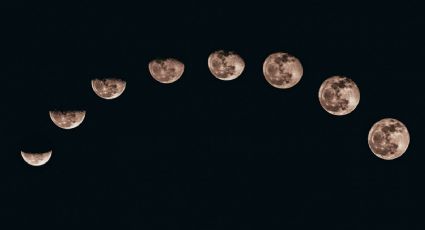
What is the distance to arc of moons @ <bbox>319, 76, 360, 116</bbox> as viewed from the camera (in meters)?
7.85

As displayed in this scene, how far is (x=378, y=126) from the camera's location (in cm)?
785

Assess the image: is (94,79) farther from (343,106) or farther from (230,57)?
(343,106)

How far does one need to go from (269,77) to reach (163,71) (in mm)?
2159

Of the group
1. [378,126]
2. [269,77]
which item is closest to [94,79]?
[269,77]

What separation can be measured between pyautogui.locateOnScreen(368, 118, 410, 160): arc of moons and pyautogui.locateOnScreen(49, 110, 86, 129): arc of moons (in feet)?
18.9

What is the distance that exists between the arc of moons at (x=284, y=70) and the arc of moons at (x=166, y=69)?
1.92m

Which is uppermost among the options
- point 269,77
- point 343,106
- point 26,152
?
point 269,77

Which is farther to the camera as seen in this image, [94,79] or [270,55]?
[94,79]

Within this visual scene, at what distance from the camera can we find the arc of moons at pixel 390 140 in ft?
25.2

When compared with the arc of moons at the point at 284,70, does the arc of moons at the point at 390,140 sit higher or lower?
lower

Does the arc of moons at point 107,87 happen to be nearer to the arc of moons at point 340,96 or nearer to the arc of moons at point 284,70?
the arc of moons at point 284,70

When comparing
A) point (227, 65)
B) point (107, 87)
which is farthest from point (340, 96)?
point (107, 87)

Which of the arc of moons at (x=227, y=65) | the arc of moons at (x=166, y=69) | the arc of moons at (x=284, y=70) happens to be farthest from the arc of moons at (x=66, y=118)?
the arc of moons at (x=284, y=70)

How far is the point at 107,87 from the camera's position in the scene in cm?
969
